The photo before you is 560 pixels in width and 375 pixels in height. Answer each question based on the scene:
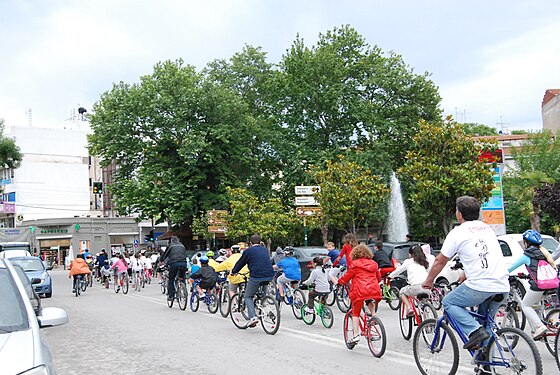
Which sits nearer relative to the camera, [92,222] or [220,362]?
[220,362]

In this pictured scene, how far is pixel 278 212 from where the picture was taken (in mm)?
39469

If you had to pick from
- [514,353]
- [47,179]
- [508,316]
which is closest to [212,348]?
[508,316]

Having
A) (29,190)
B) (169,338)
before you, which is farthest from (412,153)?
(29,190)

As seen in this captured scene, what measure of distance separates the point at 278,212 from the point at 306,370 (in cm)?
3141

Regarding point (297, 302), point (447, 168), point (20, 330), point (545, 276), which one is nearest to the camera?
point (20, 330)

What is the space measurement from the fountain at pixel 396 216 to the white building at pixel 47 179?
44.4 m

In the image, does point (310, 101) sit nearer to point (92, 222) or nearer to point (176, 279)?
point (176, 279)

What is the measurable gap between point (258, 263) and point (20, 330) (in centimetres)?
705

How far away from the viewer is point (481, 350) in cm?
605

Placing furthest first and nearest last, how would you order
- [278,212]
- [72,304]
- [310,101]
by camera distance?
1. [310,101]
2. [278,212]
3. [72,304]

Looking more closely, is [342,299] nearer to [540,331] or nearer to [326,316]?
[326,316]

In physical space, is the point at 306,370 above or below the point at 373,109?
below

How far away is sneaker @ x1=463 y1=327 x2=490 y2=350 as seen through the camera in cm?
596

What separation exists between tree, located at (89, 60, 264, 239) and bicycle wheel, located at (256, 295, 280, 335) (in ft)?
90.2
